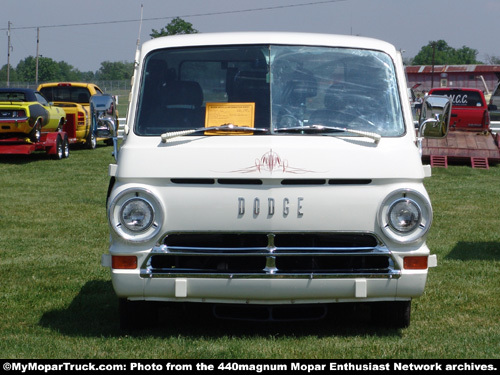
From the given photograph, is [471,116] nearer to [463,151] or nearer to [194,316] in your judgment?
[463,151]

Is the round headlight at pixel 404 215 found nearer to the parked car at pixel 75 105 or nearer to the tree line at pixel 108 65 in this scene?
the parked car at pixel 75 105

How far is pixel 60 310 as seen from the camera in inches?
283

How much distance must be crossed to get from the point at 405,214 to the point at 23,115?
58.6 ft

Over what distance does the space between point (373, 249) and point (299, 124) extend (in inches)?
Result: 42.5

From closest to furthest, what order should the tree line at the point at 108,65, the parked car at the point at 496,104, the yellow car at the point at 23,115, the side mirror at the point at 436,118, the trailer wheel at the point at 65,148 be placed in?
1. the side mirror at the point at 436,118
2. the yellow car at the point at 23,115
3. the trailer wheel at the point at 65,148
4. the parked car at the point at 496,104
5. the tree line at the point at 108,65

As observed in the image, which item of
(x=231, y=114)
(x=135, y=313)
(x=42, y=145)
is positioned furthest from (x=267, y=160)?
(x=42, y=145)

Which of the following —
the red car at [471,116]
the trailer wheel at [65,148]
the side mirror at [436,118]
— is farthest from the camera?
the red car at [471,116]

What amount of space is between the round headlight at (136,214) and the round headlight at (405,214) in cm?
144

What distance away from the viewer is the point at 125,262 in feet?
18.9

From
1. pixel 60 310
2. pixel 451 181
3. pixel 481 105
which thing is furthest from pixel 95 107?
pixel 481 105

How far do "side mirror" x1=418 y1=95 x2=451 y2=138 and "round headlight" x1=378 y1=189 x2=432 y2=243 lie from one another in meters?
1.06

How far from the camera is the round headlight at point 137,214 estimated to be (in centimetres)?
571

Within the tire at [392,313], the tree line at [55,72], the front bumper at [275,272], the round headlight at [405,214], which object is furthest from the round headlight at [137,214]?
the tree line at [55,72]

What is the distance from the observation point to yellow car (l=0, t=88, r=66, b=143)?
22.2m
